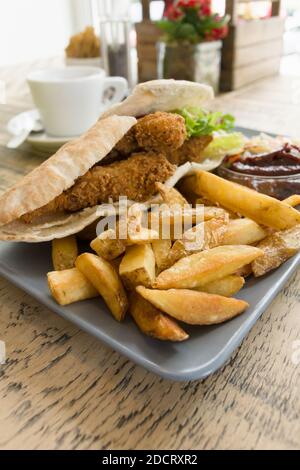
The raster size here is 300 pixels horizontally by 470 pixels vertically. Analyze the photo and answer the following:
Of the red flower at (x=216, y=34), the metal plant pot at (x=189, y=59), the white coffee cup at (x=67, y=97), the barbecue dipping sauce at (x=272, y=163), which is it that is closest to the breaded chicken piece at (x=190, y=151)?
the barbecue dipping sauce at (x=272, y=163)

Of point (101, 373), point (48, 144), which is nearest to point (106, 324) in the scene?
point (101, 373)

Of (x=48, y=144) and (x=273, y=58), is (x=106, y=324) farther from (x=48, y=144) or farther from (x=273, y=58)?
(x=273, y=58)

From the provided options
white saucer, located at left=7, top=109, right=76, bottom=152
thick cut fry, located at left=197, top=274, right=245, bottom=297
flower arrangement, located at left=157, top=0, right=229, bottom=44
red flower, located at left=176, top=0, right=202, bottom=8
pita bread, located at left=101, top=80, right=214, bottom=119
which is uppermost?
red flower, located at left=176, top=0, right=202, bottom=8

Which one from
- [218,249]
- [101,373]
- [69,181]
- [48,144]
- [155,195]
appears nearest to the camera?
[101,373]

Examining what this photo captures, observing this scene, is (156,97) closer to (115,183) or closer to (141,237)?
(115,183)

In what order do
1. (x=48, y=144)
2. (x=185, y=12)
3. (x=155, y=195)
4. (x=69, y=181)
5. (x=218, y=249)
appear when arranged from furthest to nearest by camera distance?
(x=185, y=12), (x=48, y=144), (x=155, y=195), (x=69, y=181), (x=218, y=249)

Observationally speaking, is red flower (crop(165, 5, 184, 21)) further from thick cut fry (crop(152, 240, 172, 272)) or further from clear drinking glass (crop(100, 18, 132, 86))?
thick cut fry (crop(152, 240, 172, 272))

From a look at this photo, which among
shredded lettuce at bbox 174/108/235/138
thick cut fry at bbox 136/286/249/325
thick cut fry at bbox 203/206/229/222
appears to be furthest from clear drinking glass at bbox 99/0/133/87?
thick cut fry at bbox 136/286/249/325
